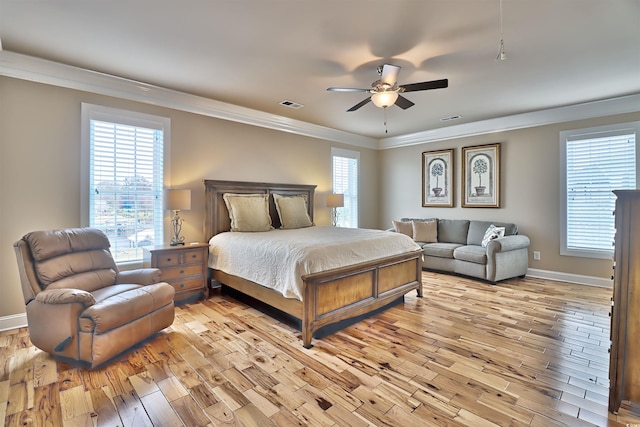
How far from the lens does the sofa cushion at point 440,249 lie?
525cm

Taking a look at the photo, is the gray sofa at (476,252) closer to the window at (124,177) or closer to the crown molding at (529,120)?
the crown molding at (529,120)

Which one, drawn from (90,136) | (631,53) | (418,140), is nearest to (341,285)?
(90,136)

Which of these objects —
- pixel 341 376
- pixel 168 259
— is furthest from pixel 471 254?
pixel 168 259

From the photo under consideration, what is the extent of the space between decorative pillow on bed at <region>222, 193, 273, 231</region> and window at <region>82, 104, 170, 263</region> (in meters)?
0.90

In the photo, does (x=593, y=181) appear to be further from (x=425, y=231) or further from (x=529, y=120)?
(x=425, y=231)

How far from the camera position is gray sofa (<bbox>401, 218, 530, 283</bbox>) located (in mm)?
4686

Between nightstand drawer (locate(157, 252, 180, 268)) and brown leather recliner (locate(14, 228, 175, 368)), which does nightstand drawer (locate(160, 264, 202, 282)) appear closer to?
nightstand drawer (locate(157, 252, 180, 268))

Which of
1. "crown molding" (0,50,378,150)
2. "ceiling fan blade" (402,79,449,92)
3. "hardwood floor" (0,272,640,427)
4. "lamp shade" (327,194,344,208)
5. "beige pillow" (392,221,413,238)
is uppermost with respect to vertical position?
"crown molding" (0,50,378,150)

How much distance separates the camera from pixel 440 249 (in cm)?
535

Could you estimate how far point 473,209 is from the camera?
19.2ft

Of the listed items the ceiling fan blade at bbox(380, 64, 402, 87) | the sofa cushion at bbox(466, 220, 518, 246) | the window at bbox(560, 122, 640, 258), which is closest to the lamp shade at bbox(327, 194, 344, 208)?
the sofa cushion at bbox(466, 220, 518, 246)

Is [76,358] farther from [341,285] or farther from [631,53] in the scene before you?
[631,53]

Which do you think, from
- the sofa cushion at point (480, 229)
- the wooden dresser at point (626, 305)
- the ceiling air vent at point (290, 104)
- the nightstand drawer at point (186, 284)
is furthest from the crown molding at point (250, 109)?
the wooden dresser at point (626, 305)

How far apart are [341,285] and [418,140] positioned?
4.54 meters
